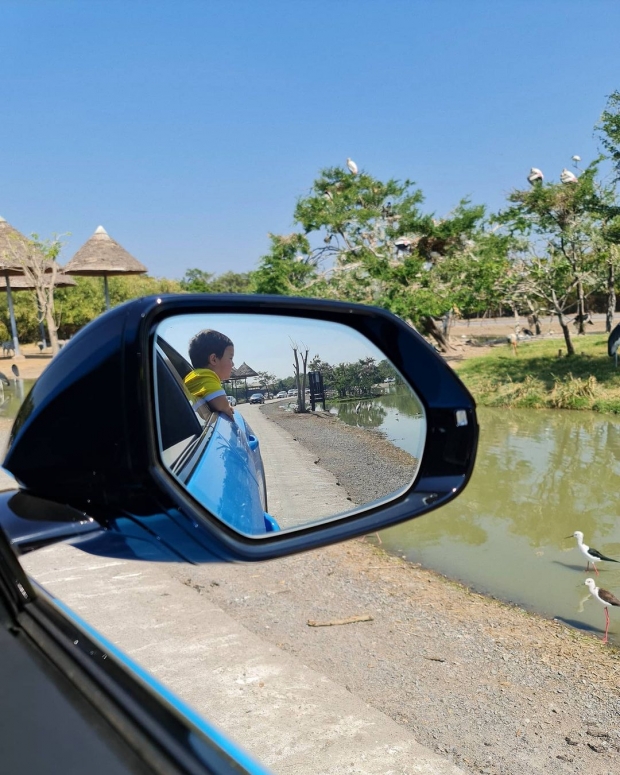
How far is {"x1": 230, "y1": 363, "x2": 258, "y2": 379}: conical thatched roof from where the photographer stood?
101 centimetres

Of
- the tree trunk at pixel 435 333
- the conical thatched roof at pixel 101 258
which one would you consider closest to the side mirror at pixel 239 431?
the conical thatched roof at pixel 101 258

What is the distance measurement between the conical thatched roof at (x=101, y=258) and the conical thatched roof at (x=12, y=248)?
15.0 feet

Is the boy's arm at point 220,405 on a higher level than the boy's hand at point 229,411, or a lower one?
higher

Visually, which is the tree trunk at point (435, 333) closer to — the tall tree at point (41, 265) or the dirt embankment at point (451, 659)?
the tall tree at point (41, 265)

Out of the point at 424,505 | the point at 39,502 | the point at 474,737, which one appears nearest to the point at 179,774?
the point at 39,502

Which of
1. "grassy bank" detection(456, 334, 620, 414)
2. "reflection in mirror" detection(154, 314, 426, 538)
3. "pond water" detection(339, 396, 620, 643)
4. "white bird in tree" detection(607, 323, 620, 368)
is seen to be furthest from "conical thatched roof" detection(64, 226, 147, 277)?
"reflection in mirror" detection(154, 314, 426, 538)

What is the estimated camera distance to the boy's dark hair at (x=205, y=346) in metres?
0.97

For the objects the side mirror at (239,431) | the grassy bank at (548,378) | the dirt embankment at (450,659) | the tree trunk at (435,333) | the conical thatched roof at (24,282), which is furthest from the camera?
the conical thatched roof at (24,282)

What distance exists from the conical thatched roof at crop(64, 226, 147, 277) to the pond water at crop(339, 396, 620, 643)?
785cm

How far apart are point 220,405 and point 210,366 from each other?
0.21 feet

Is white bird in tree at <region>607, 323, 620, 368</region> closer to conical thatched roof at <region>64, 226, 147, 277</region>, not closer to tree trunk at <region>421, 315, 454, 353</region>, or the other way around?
tree trunk at <region>421, 315, 454, 353</region>

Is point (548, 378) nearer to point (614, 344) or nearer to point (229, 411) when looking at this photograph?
point (614, 344)

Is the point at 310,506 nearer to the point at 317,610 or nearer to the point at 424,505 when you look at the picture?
the point at 424,505

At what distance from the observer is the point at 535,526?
7.92 meters
